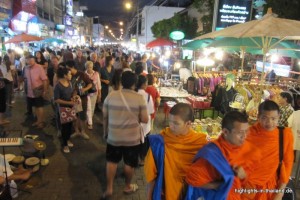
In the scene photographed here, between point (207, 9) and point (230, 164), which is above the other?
point (207, 9)

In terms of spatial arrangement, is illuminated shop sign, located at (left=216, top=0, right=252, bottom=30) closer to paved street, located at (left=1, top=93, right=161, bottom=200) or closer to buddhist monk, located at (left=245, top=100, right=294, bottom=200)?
paved street, located at (left=1, top=93, right=161, bottom=200)

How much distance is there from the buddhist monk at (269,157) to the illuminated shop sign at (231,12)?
11.0m

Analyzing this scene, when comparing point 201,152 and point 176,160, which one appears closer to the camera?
point 201,152

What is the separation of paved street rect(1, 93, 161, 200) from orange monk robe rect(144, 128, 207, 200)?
7.70ft

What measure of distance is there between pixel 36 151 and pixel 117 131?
244cm

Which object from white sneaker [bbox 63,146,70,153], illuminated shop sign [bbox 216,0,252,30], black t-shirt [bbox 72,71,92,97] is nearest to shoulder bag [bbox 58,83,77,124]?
white sneaker [bbox 63,146,70,153]

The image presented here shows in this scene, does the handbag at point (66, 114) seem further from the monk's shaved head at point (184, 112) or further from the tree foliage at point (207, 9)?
the tree foliage at point (207, 9)

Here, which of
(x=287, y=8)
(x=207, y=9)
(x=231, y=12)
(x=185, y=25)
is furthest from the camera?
(x=185, y=25)

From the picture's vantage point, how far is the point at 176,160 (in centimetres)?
245

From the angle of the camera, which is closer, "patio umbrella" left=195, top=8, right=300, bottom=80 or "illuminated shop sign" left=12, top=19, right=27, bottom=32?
"patio umbrella" left=195, top=8, right=300, bottom=80

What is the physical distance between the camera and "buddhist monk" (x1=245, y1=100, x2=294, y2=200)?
269 centimetres

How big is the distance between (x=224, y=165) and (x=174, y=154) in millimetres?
458

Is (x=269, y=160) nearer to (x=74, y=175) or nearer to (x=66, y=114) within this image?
(x=74, y=175)

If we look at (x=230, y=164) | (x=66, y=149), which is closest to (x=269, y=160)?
(x=230, y=164)
